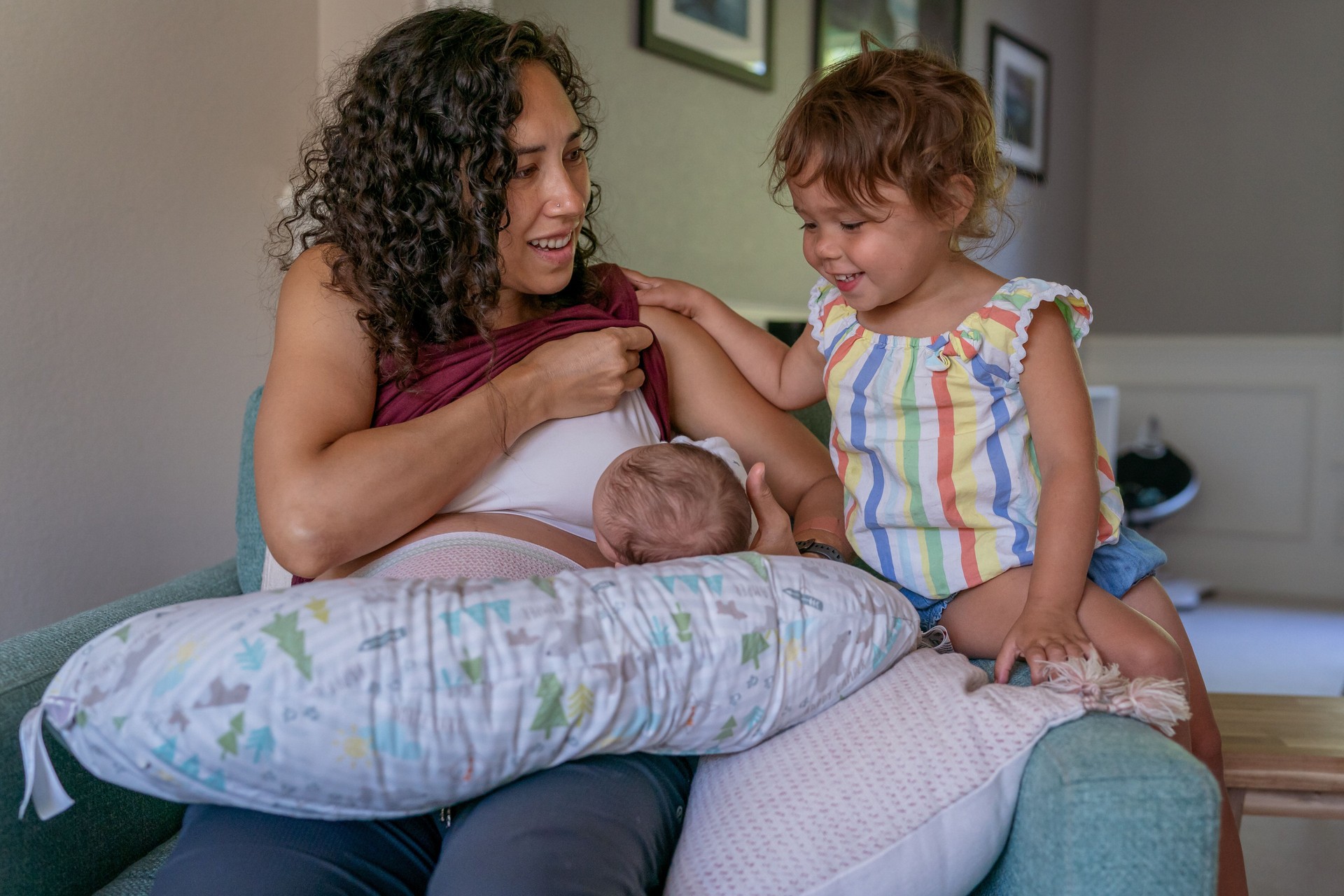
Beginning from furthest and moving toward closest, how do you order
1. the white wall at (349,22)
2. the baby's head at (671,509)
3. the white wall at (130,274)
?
the white wall at (349,22) < the white wall at (130,274) < the baby's head at (671,509)

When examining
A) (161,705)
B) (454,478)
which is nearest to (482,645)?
(161,705)

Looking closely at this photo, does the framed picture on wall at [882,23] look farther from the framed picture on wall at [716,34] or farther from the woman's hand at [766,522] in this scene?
the woman's hand at [766,522]

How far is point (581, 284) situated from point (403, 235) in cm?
31

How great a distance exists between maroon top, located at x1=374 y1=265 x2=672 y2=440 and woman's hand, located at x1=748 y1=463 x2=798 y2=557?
9.6 inches

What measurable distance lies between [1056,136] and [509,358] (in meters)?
4.32

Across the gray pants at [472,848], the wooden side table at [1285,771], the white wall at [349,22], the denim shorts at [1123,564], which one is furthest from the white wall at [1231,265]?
the gray pants at [472,848]

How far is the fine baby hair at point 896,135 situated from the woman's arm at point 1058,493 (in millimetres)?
192

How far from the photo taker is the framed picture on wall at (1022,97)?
439cm

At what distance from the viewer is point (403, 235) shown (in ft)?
4.36

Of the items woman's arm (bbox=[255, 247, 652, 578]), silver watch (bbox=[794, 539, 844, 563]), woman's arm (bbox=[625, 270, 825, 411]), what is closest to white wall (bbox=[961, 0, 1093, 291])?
woman's arm (bbox=[625, 270, 825, 411])

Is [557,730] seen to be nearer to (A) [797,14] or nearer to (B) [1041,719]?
(B) [1041,719]

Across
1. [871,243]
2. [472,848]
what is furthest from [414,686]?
[871,243]

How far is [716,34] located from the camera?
3135 mm

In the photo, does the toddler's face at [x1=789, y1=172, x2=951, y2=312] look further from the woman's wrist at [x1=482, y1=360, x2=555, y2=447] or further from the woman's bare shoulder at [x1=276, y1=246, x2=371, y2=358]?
the woman's bare shoulder at [x1=276, y1=246, x2=371, y2=358]
